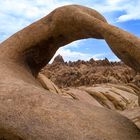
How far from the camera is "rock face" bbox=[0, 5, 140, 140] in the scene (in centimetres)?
359

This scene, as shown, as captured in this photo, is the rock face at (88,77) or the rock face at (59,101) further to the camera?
the rock face at (88,77)

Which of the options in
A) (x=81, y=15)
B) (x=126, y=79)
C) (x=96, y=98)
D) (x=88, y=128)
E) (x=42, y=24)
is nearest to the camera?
(x=88, y=128)

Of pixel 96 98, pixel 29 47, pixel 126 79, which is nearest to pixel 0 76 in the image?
pixel 29 47

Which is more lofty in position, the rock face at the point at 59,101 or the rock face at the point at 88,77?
the rock face at the point at 59,101

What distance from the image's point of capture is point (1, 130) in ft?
12.7

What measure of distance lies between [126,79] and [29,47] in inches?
304

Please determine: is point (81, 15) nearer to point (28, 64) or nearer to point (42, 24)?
point (42, 24)

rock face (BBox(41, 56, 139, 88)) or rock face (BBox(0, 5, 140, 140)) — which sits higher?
rock face (BBox(0, 5, 140, 140))

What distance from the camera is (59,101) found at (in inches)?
154

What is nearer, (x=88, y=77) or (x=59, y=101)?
(x=59, y=101)

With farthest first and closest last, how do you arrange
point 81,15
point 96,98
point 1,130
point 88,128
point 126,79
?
point 126,79
point 96,98
point 81,15
point 1,130
point 88,128

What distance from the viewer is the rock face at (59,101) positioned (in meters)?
3.59

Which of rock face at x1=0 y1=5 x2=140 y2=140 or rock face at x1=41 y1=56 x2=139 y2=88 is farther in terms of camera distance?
rock face at x1=41 y1=56 x2=139 y2=88

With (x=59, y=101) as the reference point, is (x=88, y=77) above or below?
below
